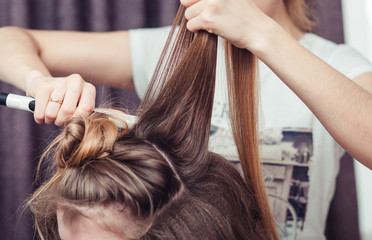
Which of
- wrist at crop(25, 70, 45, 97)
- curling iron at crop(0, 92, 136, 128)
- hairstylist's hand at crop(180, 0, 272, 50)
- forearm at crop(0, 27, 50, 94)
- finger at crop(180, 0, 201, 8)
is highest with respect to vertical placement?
finger at crop(180, 0, 201, 8)

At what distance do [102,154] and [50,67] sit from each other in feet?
1.56

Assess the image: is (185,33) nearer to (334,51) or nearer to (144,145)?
(144,145)

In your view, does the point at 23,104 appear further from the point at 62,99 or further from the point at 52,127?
the point at 52,127

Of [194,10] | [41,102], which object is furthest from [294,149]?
[41,102]

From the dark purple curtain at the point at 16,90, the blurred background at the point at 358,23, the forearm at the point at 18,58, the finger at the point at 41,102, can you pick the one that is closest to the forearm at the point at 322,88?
the finger at the point at 41,102

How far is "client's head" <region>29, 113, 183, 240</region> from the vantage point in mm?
615

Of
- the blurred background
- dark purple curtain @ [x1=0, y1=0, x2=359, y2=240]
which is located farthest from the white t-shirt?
the blurred background

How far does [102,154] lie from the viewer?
63 cm

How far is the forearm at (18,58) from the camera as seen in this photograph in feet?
2.71

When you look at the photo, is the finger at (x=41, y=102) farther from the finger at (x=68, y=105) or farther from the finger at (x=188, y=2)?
the finger at (x=188, y=2)

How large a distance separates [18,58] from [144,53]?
0.33 meters

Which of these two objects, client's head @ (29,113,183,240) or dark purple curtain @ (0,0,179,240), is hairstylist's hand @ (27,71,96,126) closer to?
client's head @ (29,113,183,240)

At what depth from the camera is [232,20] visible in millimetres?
610

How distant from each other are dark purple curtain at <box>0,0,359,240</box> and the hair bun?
2.33 ft
